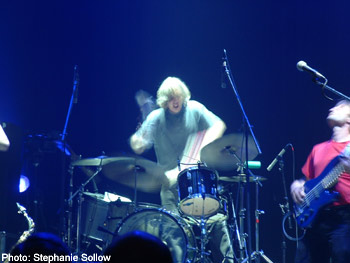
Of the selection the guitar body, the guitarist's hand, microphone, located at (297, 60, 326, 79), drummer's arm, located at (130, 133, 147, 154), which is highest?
drummer's arm, located at (130, 133, 147, 154)

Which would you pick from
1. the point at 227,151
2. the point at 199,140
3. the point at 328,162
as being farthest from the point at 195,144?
the point at 328,162

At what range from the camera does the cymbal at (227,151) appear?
5.28m

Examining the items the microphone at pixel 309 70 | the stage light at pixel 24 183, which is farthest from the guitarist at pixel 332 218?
the stage light at pixel 24 183

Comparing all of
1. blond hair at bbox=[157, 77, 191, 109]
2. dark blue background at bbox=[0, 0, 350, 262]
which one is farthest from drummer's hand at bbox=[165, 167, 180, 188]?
dark blue background at bbox=[0, 0, 350, 262]

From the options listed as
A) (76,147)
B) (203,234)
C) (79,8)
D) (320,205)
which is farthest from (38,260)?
(79,8)

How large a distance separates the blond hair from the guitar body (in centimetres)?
275

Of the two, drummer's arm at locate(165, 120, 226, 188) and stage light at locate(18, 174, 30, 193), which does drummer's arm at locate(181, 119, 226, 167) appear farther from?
stage light at locate(18, 174, 30, 193)

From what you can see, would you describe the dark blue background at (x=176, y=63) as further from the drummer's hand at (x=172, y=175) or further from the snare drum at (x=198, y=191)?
the snare drum at (x=198, y=191)

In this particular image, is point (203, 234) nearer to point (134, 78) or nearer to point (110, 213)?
point (110, 213)

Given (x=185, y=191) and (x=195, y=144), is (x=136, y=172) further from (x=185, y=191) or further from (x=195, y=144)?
(x=195, y=144)

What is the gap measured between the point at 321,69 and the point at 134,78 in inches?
115

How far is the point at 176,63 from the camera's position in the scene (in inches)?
276

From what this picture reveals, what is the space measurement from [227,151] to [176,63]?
7.06 ft

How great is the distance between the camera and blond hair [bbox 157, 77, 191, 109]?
646 centimetres
